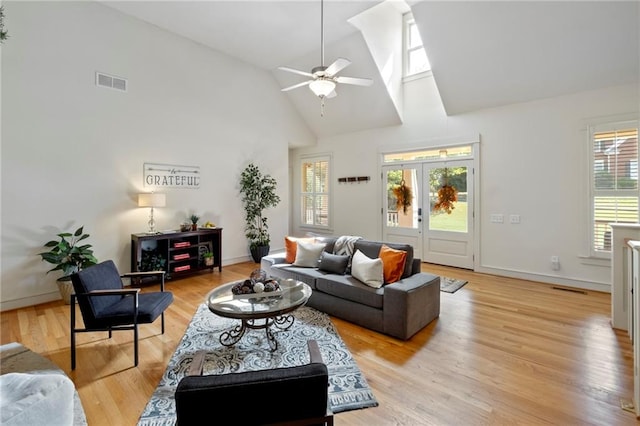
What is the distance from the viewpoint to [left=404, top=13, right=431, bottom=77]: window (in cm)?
595

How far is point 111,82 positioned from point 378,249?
15.6ft

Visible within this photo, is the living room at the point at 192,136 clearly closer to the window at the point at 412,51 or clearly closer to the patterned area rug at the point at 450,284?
the window at the point at 412,51

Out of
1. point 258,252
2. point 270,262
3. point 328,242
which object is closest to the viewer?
point 328,242

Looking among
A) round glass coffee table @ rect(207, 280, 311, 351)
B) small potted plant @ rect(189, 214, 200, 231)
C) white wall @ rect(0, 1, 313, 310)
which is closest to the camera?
round glass coffee table @ rect(207, 280, 311, 351)

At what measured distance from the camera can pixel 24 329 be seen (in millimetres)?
3191

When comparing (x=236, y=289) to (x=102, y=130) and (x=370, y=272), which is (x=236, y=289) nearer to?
(x=370, y=272)

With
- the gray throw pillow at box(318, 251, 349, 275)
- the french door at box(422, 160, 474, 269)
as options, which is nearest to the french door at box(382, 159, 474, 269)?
the french door at box(422, 160, 474, 269)

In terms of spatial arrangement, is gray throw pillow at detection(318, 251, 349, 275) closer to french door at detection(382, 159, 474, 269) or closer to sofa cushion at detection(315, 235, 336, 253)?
sofa cushion at detection(315, 235, 336, 253)

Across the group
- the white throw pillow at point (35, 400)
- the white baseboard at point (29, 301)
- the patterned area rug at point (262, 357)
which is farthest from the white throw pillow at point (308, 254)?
the white baseboard at point (29, 301)

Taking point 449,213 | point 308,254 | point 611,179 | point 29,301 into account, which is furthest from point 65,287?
point 611,179

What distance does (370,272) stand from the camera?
3.22m

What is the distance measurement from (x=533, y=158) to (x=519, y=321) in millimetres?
2901

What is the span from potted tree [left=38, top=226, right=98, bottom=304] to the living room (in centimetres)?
26

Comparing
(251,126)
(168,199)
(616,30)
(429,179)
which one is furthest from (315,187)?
(616,30)
